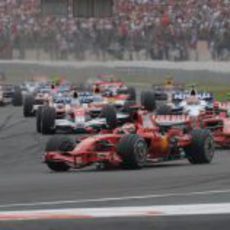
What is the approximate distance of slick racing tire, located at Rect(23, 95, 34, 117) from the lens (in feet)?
92.8

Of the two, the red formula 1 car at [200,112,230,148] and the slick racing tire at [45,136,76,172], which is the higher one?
the slick racing tire at [45,136,76,172]

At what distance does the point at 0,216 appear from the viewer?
7.43 meters

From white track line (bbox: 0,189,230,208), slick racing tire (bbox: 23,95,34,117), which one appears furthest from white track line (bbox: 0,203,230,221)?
slick racing tire (bbox: 23,95,34,117)

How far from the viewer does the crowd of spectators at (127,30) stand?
144 feet

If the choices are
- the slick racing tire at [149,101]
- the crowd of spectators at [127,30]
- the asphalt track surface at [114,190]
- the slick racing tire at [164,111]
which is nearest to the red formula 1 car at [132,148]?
the asphalt track surface at [114,190]

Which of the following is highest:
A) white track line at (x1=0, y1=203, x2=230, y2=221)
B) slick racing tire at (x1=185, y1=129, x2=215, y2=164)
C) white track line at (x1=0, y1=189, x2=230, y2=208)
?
white track line at (x1=0, y1=203, x2=230, y2=221)

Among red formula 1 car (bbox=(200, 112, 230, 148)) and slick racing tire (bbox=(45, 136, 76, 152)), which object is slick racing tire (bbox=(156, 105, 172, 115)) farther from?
slick racing tire (bbox=(45, 136, 76, 152))

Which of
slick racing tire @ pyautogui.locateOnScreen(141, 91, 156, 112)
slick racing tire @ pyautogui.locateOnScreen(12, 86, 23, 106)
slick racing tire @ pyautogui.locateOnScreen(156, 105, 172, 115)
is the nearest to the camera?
slick racing tire @ pyautogui.locateOnScreen(156, 105, 172, 115)

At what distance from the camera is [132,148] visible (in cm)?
1463

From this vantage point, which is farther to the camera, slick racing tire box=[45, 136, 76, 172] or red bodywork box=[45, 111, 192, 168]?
slick racing tire box=[45, 136, 76, 172]

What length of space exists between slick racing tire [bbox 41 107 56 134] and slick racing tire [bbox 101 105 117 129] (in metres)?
1.07

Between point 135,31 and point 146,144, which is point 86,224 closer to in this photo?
point 146,144

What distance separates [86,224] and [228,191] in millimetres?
4270

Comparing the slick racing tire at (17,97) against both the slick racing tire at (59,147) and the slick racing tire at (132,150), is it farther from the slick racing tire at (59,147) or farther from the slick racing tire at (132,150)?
the slick racing tire at (132,150)
